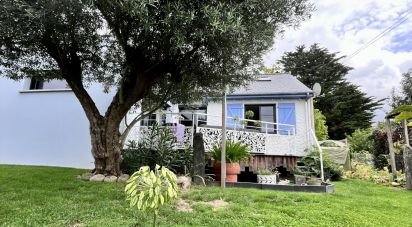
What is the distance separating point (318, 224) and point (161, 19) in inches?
176

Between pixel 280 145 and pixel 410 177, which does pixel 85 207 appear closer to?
pixel 280 145

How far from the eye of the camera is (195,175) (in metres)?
8.62

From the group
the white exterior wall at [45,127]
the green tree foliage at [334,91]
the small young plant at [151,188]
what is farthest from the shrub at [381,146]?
the green tree foliage at [334,91]

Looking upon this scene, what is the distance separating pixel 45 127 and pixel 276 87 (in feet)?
38.1

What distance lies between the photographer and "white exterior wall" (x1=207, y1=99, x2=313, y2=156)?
11781 mm

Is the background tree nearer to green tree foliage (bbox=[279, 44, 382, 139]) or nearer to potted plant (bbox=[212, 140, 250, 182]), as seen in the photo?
potted plant (bbox=[212, 140, 250, 182])

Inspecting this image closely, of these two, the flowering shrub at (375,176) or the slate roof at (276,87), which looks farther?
the slate roof at (276,87)

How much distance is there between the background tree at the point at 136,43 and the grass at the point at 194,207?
1.59 metres

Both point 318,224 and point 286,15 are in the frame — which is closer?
point 318,224

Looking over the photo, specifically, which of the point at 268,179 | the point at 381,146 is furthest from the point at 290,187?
the point at 381,146

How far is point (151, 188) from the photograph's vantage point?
3.04m

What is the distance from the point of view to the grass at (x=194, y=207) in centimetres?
477

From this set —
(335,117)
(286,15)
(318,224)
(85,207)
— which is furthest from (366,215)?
(335,117)

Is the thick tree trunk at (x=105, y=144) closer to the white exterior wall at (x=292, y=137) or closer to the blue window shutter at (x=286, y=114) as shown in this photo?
the white exterior wall at (x=292, y=137)
